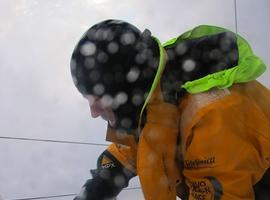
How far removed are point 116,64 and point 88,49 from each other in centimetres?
4

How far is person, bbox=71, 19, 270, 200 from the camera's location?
0.51m

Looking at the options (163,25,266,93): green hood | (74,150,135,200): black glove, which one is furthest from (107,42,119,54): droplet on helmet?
(74,150,135,200): black glove

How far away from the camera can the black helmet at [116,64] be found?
528mm

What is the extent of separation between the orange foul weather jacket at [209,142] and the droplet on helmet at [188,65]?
4 centimetres

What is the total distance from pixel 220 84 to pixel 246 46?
86mm

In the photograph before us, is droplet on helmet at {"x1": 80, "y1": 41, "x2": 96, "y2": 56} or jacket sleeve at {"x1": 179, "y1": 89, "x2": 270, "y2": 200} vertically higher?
droplet on helmet at {"x1": 80, "y1": 41, "x2": 96, "y2": 56}

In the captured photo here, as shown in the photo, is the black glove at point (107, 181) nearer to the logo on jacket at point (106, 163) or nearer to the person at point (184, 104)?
the logo on jacket at point (106, 163)

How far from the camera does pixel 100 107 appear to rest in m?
0.57

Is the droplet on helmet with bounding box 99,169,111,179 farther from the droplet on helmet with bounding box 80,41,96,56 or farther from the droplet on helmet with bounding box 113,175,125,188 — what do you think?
the droplet on helmet with bounding box 80,41,96,56

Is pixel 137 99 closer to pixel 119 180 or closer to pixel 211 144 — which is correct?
pixel 211 144

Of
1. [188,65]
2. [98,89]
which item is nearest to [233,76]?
[188,65]

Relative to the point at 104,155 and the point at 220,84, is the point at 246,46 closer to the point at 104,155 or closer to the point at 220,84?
the point at 220,84

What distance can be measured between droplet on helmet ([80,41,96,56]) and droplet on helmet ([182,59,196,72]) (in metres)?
0.14

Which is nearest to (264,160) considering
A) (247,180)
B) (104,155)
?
(247,180)
